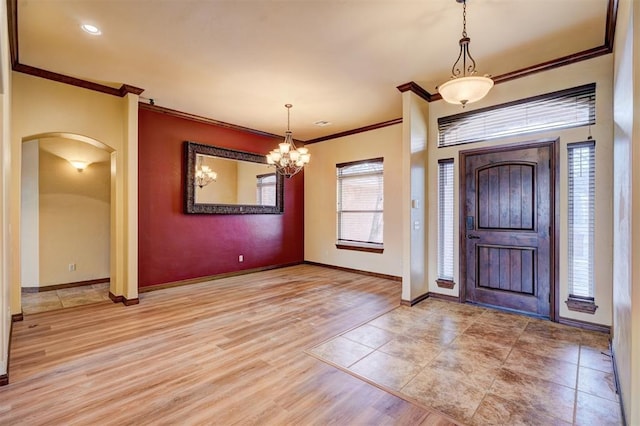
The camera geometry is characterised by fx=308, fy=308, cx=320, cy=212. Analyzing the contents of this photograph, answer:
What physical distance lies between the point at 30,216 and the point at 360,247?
5800 mm

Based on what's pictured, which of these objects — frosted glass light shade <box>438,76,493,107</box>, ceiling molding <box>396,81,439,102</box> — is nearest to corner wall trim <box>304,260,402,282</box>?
ceiling molding <box>396,81,439,102</box>

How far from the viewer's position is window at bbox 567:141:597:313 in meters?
3.45

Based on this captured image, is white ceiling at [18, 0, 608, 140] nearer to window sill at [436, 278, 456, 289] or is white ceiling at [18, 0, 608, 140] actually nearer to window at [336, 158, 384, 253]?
window at [336, 158, 384, 253]

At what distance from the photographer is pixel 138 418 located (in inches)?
78.5

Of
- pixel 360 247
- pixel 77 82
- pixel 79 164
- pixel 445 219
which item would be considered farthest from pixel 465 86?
pixel 79 164

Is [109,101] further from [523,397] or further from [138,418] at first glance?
[523,397]

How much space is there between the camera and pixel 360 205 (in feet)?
21.9

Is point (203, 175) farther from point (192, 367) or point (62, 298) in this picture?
point (192, 367)

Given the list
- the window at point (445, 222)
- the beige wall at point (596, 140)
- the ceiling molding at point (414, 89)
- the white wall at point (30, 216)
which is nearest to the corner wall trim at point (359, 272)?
the window at point (445, 222)

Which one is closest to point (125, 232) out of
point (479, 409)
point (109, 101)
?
point (109, 101)

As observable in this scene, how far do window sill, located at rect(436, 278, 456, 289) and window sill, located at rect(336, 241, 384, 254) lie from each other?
1619 millimetres

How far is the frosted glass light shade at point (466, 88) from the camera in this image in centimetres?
269

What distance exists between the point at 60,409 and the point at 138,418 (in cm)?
59

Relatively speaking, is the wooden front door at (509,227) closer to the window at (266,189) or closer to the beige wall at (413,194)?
the beige wall at (413,194)
